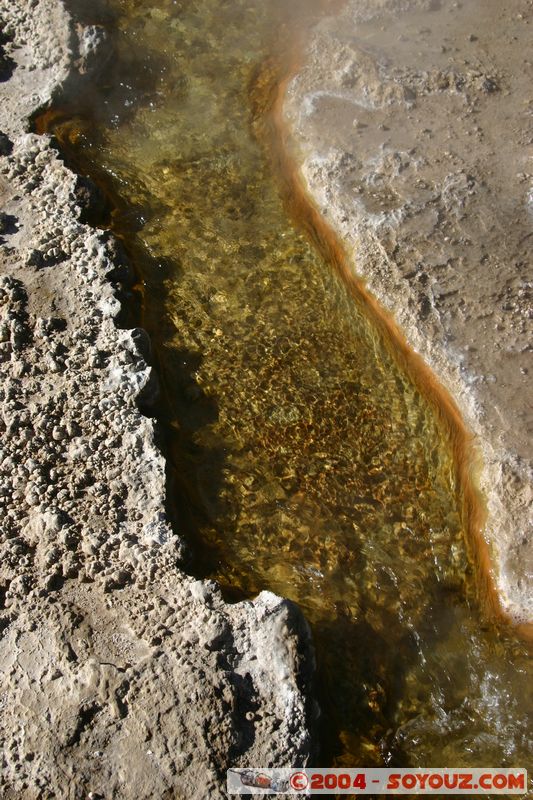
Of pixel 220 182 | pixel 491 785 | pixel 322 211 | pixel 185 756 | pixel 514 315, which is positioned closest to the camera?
pixel 185 756

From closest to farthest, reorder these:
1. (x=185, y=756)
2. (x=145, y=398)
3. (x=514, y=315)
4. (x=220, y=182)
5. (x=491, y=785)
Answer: (x=185, y=756) → (x=491, y=785) → (x=145, y=398) → (x=514, y=315) → (x=220, y=182)

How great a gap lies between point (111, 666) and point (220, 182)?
2.90 metres

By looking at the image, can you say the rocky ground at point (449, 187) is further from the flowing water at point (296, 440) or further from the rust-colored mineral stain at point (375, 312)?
the flowing water at point (296, 440)

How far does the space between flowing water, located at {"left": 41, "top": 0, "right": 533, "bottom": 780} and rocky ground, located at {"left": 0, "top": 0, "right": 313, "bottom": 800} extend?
0.27 metres

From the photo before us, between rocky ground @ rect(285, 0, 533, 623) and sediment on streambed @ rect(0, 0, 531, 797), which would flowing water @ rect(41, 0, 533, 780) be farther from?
rocky ground @ rect(285, 0, 533, 623)

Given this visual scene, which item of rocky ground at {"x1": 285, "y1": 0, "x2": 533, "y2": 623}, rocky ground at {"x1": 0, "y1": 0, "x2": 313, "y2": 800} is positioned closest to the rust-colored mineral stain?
rocky ground at {"x1": 285, "y1": 0, "x2": 533, "y2": 623}

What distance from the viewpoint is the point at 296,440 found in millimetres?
3455

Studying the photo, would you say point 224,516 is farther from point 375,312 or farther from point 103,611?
point 375,312

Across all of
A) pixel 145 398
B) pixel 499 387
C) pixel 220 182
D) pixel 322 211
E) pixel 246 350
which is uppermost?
pixel 220 182

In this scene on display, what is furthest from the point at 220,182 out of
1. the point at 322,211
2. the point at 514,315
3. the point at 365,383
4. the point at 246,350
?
the point at 514,315

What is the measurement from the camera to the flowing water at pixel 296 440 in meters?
2.86

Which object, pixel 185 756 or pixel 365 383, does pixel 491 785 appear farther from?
pixel 365 383

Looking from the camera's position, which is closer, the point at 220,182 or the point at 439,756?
the point at 439,756

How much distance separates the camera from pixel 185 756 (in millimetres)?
2439
